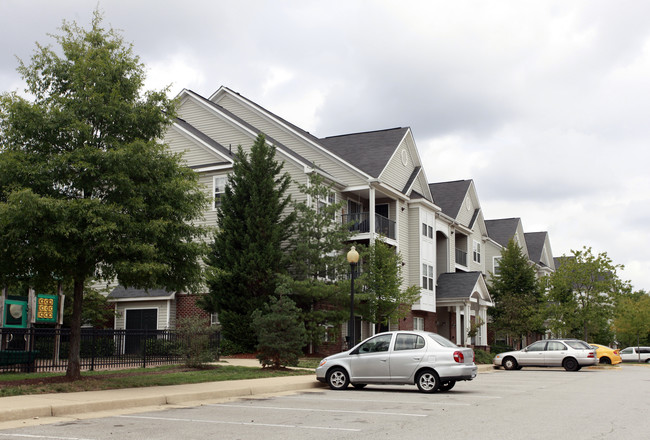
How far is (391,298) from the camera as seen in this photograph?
30.9 metres

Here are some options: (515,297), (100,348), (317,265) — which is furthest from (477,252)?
(100,348)

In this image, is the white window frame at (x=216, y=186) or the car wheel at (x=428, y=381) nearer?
the car wheel at (x=428, y=381)

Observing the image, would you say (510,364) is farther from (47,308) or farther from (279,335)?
(47,308)

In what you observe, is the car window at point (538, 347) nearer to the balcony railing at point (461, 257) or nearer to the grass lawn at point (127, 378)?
the grass lawn at point (127, 378)

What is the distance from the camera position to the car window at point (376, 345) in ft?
55.2

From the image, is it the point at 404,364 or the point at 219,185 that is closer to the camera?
the point at 404,364

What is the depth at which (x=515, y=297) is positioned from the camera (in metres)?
46.3

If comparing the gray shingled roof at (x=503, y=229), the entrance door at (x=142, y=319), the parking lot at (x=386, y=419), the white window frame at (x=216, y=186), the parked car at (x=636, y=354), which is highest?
the gray shingled roof at (x=503, y=229)

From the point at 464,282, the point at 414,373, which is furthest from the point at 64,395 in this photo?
the point at 464,282

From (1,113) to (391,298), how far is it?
19.5 m

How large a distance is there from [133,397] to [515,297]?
37.1 m

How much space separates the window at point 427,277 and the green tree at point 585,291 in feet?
26.7

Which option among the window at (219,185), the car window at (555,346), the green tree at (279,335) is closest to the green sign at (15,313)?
the green tree at (279,335)

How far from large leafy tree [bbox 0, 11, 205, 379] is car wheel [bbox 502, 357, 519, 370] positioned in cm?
1831
